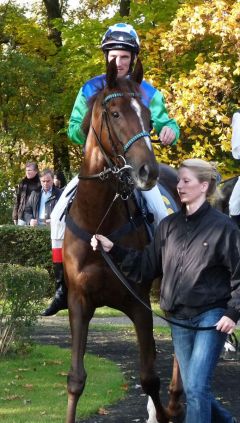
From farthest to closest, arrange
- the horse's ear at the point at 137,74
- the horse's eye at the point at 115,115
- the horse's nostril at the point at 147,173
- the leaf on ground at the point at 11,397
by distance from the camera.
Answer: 1. the leaf on ground at the point at 11,397
2. the horse's ear at the point at 137,74
3. the horse's eye at the point at 115,115
4. the horse's nostril at the point at 147,173

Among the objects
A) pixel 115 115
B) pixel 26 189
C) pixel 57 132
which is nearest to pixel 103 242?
pixel 115 115

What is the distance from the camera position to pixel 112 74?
6.41m

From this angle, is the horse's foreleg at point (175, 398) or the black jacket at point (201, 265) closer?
the black jacket at point (201, 265)

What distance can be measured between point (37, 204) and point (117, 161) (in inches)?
434

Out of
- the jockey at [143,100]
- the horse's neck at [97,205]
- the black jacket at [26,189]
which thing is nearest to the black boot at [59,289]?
the jockey at [143,100]

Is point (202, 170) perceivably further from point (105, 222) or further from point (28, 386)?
point (28, 386)

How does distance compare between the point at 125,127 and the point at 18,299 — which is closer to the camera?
the point at 125,127

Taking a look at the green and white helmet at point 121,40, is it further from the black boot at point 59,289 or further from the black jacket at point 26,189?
the black jacket at point 26,189

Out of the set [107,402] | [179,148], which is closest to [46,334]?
[107,402]

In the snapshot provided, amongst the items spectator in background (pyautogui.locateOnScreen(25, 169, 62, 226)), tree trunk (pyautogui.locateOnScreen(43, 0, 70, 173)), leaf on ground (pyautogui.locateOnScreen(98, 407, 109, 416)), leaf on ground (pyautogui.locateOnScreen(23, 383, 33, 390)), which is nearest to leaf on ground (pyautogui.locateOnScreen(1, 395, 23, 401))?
leaf on ground (pyautogui.locateOnScreen(23, 383, 33, 390))

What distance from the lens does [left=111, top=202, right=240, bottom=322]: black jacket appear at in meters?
5.64

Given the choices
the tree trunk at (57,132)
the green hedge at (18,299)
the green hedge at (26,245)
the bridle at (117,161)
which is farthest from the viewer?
the tree trunk at (57,132)

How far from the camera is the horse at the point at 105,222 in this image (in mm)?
6281

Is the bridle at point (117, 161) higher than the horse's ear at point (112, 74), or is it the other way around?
the horse's ear at point (112, 74)
